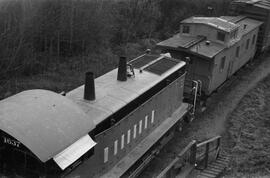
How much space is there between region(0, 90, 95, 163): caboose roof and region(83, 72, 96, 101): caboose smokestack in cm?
164

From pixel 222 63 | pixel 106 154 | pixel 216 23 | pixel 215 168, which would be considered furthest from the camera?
pixel 216 23

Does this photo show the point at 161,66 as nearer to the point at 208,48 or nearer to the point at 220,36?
the point at 208,48

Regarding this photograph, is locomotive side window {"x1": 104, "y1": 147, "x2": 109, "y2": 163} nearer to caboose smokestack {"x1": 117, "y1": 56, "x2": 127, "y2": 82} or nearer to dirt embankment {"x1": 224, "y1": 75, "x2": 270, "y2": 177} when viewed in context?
caboose smokestack {"x1": 117, "y1": 56, "x2": 127, "y2": 82}

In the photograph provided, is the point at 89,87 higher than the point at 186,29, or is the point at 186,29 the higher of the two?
the point at 89,87

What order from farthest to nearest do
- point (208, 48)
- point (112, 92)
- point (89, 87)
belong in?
1. point (208, 48)
2. point (112, 92)
3. point (89, 87)

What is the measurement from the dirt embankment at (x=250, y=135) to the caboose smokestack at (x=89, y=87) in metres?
6.83

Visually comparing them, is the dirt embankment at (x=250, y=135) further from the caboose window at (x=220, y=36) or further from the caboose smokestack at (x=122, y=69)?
the caboose smokestack at (x=122, y=69)

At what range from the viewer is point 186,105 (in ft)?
61.3

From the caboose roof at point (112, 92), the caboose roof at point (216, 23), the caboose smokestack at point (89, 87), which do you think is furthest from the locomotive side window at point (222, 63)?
the caboose smokestack at point (89, 87)

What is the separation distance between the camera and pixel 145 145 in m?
14.5

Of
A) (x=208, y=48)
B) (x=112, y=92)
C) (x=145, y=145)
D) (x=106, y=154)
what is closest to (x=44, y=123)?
(x=106, y=154)

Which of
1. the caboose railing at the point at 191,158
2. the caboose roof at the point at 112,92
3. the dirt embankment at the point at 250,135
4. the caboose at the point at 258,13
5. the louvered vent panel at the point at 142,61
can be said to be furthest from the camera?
the caboose at the point at 258,13

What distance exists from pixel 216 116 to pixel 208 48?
148 inches

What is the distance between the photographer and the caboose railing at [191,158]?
528 inches
